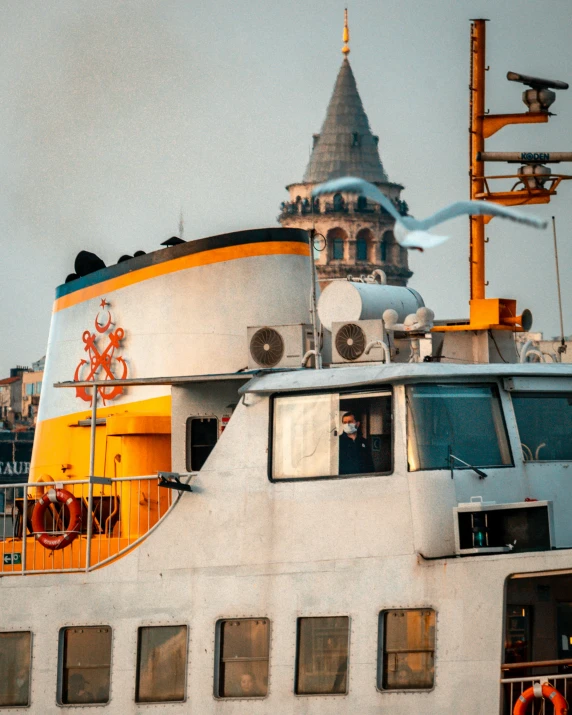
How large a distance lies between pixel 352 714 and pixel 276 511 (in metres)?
2.15

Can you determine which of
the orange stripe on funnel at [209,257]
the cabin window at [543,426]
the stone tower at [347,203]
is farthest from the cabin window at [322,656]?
the stone tower at [347,203]

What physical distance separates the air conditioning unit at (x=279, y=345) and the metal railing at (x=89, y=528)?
72.4 inches

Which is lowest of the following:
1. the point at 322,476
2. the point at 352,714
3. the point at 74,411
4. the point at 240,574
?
the point at 352,714

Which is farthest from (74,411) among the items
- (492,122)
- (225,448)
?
(492,122)

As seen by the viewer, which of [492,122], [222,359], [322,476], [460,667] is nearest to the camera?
[460,667]

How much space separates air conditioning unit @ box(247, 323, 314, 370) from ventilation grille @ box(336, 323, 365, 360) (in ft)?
1.44

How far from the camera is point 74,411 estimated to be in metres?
20.0

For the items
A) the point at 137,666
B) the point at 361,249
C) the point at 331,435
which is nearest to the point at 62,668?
the point at 137,666

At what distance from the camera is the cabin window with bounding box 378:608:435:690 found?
46.2 ft

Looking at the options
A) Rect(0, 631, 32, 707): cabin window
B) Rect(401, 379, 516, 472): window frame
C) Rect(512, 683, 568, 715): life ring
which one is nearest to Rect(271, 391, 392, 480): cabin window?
Rect(401, 379, 516, 472): window frame

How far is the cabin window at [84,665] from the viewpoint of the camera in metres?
15.7

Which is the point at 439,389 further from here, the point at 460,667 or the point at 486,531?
the point at 460,667

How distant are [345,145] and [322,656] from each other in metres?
120

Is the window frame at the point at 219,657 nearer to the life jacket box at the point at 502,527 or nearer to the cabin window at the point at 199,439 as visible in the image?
the life jacket box at the point at 502,527
